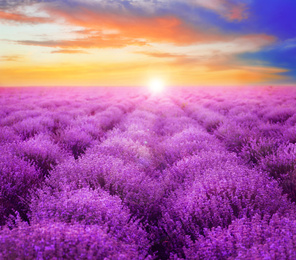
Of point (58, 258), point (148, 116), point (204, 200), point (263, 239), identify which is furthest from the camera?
point (148, 116)

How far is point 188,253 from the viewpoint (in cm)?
176

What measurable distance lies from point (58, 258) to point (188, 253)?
0.88 metres

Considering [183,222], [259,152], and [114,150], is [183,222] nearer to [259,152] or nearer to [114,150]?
[114,150]

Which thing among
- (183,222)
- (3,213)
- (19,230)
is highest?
(19,230)

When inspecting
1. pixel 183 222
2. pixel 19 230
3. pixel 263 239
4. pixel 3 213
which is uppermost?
pixel 19 230

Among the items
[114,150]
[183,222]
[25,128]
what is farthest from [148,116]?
[183,222]

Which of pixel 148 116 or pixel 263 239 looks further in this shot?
pixel 148 116

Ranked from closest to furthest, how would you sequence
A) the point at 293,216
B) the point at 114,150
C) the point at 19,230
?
the point at 19,230 < the point at 293,216 < the point at 114,150

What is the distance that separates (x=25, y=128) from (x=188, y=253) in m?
6.01

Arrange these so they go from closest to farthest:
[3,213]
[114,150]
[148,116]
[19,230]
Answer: [19,230] → [3,213] → [114,150] → [148,116]

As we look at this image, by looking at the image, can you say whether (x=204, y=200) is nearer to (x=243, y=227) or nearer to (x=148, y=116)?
(x=243, y=227)

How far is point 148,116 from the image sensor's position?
30.9 ft

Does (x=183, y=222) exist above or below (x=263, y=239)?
below

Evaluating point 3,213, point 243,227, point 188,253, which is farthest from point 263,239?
point 3,213
